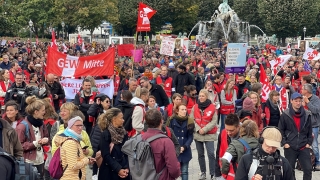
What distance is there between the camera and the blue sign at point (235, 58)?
14422mm

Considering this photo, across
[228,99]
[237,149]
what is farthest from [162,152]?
[228,99]

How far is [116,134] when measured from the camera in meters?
7.02

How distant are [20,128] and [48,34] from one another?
2871 inches

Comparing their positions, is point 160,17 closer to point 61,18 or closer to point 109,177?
point 61,18

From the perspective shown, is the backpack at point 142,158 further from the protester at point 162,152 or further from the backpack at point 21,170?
the backpack at point 21,170

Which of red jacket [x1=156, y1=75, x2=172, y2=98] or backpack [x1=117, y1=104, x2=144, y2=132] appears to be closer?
backpack [x1=117, y1=104, x2=144, y2=132]

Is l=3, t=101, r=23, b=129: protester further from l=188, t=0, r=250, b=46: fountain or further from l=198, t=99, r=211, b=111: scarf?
l=188, t=0, r=250, b=46: fountain

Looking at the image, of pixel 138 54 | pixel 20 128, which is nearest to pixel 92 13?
pixel 138 54

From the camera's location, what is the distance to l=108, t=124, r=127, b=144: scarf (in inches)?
276

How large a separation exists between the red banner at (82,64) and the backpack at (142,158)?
6.65 m

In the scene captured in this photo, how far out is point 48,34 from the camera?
257 feet

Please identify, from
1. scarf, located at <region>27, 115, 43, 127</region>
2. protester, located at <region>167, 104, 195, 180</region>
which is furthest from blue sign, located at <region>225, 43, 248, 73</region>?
scarf, located at <region>27, 115, 43, 127</region>

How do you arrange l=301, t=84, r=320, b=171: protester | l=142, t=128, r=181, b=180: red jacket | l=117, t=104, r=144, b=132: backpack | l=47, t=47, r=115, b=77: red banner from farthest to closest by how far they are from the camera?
l=47, t=47, r=115, b=77: red banner < l=301, t=84, r=320, b=171: protester < l=117, t=104, r=144, b=132: backpack < l=142, t=128, r=181, b=180: red jacket

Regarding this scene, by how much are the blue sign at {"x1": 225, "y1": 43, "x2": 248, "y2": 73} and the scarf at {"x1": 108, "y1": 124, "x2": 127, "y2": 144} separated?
25.2 ft
